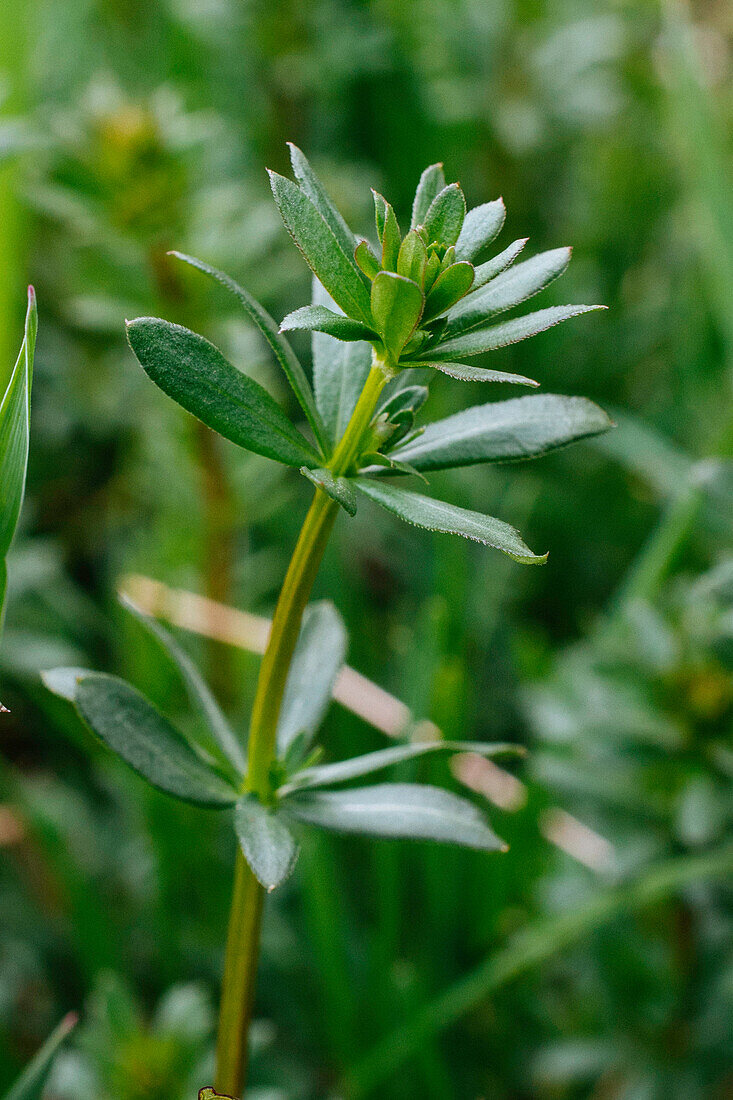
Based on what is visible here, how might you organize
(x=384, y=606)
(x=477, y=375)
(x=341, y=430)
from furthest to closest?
1. (x=384, y=606)
2. (x=341, y=430)
3. (x=477, y=375)

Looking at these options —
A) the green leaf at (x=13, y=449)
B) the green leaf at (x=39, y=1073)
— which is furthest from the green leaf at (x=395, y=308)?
the green leaf at (x=39, y=1073)

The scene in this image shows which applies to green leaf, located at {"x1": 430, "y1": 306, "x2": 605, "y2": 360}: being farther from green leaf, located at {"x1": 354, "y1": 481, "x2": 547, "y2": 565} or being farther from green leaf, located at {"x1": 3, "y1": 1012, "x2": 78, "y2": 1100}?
green leaf, located at {"x1": 3, "y1": 1012, "x2": 78, "y2": 1100}

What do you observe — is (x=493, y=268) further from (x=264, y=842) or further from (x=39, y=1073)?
(x=39, y=1073)

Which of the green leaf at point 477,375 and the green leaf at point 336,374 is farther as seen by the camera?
the green leaf at point 336,374

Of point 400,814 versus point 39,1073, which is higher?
point 400,814

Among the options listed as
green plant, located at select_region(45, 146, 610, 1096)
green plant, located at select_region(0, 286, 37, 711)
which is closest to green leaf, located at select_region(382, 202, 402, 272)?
green plant, located at select_region(45, 146, 610, 1096)

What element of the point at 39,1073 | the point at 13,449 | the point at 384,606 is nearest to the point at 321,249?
the point at 13,449

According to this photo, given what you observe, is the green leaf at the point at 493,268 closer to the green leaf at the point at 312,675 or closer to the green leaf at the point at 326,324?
the green leaf at the point at 326,324
